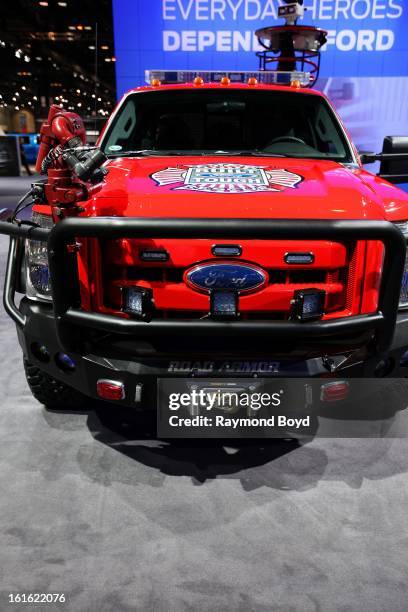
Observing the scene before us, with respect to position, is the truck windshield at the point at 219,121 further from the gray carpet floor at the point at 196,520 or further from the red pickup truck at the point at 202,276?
the gray carpet floor at the point at 196,520

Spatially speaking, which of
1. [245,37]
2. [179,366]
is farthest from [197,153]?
[245,37]

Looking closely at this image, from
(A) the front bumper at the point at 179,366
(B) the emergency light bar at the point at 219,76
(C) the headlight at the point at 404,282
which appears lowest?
(A) the front bumper at the point at 179,366

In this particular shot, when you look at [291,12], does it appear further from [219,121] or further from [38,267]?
[38,267]

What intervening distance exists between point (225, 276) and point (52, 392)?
4.74ft

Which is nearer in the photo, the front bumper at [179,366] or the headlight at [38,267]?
the front bumper at [179,366]

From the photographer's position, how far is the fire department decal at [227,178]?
223cm

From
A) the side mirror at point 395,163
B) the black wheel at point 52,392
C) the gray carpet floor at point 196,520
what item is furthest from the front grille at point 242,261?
the side mirror at point 395,163

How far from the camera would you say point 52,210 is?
2.08m

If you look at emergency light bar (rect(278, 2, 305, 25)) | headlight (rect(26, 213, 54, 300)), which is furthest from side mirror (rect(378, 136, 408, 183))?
emergency light bar (rect(278, 2, 305, 25))

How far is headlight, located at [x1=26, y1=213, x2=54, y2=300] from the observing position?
229 centimetres

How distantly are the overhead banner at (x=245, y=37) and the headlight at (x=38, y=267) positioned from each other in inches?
341

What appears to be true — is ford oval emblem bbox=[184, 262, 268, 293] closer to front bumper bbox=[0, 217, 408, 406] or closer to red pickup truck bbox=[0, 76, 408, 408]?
red pickup truck bbox=[0, 76, 408, 408]

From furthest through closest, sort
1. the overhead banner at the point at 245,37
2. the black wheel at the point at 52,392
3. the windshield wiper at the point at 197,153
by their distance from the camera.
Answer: the overhead banner at the point at 245,37, the windshield wiper at the point at 197,153, the black wheel at the point at 52,392

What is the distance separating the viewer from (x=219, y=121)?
11.6ft
